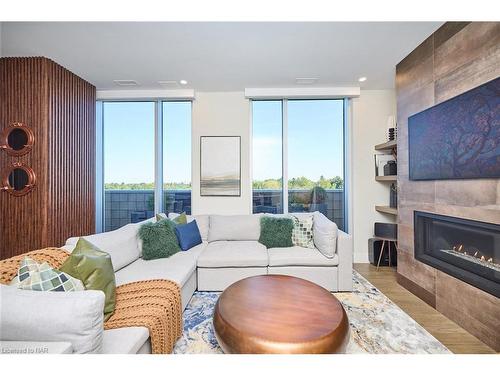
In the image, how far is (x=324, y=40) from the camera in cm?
238

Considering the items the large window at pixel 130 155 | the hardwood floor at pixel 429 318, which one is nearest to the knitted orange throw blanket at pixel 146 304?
the hardwood floor at pixel 429 318

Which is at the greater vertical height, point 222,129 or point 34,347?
point 222,129

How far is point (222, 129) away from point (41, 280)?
3.07 metres

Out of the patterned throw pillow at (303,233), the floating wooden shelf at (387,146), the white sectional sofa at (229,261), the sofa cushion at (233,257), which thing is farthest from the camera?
the floating wooden shelf at (387,146)

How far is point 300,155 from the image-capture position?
3887mm

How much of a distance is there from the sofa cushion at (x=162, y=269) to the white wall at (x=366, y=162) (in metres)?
2.72

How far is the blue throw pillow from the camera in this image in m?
2.78

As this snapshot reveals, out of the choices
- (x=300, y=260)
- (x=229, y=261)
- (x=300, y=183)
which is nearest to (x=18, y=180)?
(x=229, y=261)

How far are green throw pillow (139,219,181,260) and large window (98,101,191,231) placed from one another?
52.3 inches

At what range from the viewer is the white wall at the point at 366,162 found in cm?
373

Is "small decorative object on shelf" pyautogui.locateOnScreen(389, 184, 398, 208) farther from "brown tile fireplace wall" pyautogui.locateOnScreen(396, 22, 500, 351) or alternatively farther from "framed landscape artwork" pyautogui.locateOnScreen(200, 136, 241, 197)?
"framed landscape artwork" pyautogui.locateOnScreen(200, 136, 241, 197)

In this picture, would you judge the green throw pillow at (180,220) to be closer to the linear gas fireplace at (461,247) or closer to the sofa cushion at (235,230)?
the sofa cushion at (235,230)

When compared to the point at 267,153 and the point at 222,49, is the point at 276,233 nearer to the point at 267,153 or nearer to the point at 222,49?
the point at 267,153
